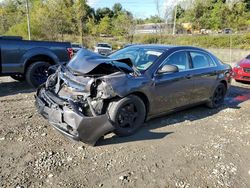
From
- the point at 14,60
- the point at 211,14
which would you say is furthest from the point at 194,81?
the point at 211,14

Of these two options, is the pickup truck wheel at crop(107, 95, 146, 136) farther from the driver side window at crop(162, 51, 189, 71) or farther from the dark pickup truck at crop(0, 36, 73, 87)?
the dark pickup truck at crop(0, 36, 73, 87)

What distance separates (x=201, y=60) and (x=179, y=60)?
872 millimetres

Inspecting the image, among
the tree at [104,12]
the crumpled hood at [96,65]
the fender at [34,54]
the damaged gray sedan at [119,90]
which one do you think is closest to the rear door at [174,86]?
the damaged gray sedan at [119,90]

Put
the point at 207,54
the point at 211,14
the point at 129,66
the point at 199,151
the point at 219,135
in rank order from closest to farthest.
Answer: the point at 199,151 → the point at 129,66 → the point at 219,135 → the point at 207,54 → the point at 211,14

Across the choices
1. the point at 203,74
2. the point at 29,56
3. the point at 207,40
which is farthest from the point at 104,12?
the point at 203,74

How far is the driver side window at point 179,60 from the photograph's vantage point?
515 centimetres

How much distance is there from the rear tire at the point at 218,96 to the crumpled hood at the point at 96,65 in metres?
2.81

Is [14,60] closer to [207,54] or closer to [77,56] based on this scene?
[77,56]

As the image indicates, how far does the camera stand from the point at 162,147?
4324 millimetres

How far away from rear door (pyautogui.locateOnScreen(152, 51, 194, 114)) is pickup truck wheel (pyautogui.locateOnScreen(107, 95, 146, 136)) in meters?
0.39

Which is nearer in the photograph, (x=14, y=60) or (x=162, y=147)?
(x=162, y=147)

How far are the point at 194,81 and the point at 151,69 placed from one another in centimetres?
130

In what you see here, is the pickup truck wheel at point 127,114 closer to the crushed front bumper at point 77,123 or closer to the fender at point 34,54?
the crushed front bumper at point 77,123

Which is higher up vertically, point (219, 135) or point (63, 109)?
point (63, 109)
